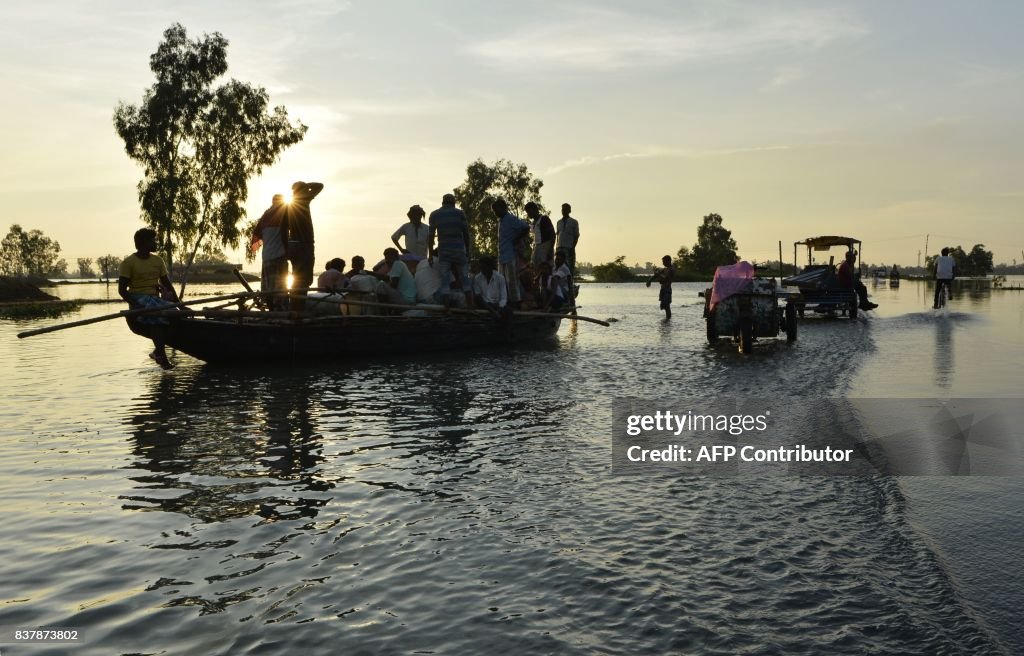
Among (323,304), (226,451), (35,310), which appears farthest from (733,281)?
(35,310)

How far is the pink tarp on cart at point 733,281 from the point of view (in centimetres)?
1570

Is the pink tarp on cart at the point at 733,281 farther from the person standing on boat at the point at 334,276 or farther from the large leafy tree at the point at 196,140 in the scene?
the large leafy tree at the point at 196,140

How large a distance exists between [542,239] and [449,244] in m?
4.67

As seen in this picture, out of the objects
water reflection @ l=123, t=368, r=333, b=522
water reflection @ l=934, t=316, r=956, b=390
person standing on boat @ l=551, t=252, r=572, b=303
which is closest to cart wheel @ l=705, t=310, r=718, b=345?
water reflection @ l=934, t=316, r=956, b=390

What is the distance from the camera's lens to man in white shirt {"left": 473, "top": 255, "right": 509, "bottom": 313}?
1691 centimetres

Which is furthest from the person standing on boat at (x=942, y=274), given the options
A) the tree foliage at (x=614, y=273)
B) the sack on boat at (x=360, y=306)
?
the tree foliage at (x=614, y=273)

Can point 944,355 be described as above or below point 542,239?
below

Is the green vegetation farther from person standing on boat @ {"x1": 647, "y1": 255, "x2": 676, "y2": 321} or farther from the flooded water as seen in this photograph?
the flooded water

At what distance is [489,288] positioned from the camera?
16953 millimetres

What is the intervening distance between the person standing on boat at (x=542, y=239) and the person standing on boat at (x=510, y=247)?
1.82 m

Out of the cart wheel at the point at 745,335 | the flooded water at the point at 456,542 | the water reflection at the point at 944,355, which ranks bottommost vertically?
the flooded water at the point at 456,542

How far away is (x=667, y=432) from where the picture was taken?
7906 millimetres

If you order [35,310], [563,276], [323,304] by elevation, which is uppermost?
[563,276]

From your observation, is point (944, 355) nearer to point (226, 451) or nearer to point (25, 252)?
point (226, 451)
